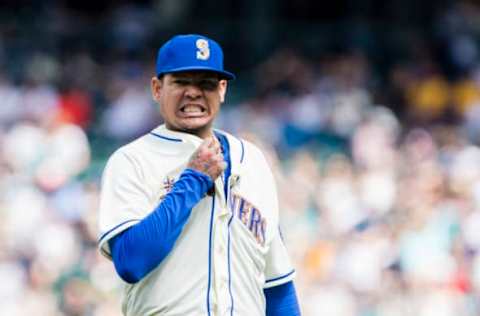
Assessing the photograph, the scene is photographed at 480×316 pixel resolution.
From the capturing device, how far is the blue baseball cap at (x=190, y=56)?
438 cm

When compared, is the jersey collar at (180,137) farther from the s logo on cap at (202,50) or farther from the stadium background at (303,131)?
the stadium background at (303,131)

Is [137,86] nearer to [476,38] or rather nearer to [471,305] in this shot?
[476,38]

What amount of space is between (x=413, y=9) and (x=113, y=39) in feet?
13.0

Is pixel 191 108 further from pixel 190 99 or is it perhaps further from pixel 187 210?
pixel 187 210

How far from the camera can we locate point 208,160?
14.2 feet

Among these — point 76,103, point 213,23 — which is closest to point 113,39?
point 213,23

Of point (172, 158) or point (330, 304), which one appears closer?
point (172, 158)

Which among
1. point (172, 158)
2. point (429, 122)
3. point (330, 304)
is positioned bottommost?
point (330, 304)

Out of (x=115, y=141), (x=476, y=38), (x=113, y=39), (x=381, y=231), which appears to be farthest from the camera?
(x=113, y=39)

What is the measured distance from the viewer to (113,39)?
54.9 feet

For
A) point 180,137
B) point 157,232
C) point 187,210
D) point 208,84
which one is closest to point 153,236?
point 157,232

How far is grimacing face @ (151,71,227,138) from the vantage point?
14.4 ft

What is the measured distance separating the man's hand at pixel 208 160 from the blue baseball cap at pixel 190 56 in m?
0.25

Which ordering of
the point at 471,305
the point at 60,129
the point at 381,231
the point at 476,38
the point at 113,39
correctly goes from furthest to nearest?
the point at 113,39 < the point at 476,38 < the point at 60,129 < the point at 381,231 < the point at 471,305
